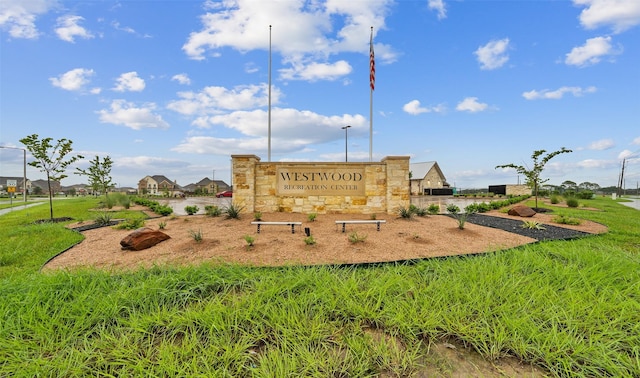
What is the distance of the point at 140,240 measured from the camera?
6066 mm

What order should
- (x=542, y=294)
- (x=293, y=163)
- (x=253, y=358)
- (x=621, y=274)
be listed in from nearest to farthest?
(x=253, y=358), (x=542, y=294), (x=621, y=274), (x=293, y=163)

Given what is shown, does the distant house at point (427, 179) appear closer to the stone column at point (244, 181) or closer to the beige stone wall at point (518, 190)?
the beige stone wall at point (518, 190)

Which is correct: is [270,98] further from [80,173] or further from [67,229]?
[80,173]

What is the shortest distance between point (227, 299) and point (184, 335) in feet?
1.97

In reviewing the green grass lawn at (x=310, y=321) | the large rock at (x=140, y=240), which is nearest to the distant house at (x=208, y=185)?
the large rock at (x=140, y=240)

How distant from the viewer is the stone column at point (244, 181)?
1091 centimetres

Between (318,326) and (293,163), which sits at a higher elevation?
(293,163)

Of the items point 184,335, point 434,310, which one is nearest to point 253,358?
point 184,335

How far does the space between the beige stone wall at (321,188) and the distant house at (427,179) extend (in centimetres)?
3068

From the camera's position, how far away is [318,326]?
8.63ft

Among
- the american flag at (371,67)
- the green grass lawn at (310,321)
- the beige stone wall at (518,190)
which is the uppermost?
the american flag at (371,67)

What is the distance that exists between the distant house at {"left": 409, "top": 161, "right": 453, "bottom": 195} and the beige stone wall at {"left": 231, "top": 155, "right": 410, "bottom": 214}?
30.7m

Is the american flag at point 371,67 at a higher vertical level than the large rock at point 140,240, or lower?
higher

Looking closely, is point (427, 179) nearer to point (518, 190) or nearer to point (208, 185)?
point (518, 190)
